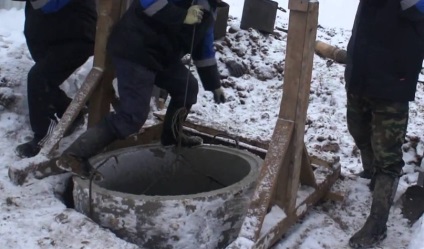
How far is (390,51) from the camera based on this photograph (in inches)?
139

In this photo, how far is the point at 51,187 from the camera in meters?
3.99

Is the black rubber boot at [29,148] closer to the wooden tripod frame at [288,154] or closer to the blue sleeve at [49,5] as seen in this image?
the blue sleeve at [49,5]

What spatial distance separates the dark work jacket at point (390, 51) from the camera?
3494 millimetres

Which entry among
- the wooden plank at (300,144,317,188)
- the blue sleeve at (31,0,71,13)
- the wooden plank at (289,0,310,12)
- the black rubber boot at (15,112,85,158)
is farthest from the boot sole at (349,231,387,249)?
the blue sleeve at (31,0,71,13)

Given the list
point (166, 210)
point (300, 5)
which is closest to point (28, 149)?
point (166, 210)

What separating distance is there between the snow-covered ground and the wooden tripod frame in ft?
0.73

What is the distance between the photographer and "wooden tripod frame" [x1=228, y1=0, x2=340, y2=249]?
335 cm

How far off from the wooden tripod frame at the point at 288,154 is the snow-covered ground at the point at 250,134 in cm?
22

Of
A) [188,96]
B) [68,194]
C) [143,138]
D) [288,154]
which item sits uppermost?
[188,96]

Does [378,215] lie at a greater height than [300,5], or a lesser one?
lesser

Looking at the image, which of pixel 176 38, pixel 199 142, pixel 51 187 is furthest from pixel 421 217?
pixel 51 187

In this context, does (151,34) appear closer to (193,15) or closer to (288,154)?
(193,15)

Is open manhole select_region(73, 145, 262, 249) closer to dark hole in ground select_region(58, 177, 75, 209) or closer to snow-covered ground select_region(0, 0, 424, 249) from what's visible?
snow-covered ground select_region(0, 0, 424, 249)

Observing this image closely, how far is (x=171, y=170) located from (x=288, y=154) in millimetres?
1104
